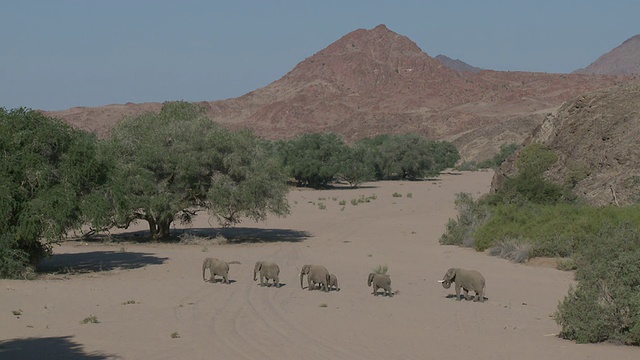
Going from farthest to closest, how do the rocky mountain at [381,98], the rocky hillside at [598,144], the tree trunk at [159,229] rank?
the rocky mountain at [381,98] < the tree trunk at [159,229] < the rocky hillside at [598,144]

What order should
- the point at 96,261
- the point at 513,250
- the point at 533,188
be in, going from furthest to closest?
the point at 533,188 → the point at 513,250 → the point at 96,261

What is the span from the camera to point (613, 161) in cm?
3091

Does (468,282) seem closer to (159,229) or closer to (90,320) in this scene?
(90,320)

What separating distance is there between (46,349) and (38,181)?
9.53 m

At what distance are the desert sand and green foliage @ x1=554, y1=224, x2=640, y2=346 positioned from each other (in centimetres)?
27

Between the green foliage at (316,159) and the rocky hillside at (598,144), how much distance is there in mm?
29484

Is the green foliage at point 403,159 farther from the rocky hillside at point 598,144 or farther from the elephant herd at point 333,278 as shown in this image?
the elephant herd at point 333,278

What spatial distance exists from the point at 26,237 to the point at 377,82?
152 meters

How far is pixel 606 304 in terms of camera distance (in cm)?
1338

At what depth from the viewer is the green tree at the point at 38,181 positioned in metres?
21.3

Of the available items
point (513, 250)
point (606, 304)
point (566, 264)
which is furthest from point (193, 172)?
point (606, 304)

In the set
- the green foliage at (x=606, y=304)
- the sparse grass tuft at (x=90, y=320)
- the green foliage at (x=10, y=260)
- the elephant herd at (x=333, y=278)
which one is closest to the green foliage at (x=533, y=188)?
the elephant herd at (x=333, y=278)

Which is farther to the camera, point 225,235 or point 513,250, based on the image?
point 225,235

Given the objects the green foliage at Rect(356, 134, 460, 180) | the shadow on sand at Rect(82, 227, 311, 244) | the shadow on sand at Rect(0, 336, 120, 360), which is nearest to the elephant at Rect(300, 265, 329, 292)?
the shadow on sand at Rect(0, 336, 120, 360)
